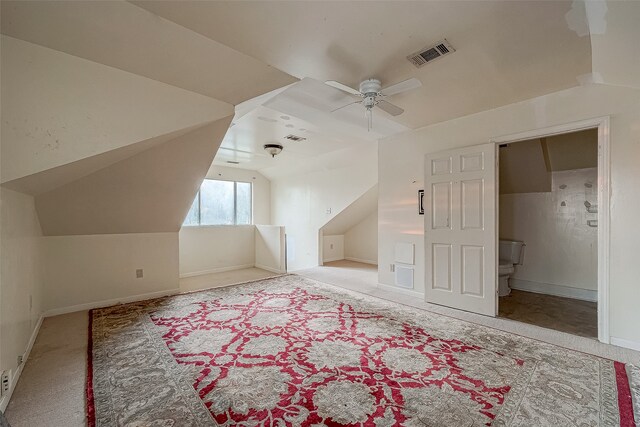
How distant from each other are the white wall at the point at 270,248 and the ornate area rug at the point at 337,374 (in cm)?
258

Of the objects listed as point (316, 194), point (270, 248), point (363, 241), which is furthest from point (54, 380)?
point (363, 241)

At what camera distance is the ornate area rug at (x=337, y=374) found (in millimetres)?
1663

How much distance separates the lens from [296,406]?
1740mm

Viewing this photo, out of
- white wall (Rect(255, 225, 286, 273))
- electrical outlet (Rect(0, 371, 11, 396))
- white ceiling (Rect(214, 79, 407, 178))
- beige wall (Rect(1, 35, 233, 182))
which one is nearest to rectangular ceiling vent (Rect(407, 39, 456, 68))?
white ceiling (Rect(214, 79, 407, 178))

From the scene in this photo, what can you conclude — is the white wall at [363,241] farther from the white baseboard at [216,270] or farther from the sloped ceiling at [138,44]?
the sloped ceiling at [138,44]

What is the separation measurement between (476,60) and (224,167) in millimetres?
5735

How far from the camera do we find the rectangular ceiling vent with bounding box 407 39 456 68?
2.03m

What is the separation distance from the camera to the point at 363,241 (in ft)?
→ 24.1

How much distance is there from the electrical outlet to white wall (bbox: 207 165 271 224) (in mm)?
5243

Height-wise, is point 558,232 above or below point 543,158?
below

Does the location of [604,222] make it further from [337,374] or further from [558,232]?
[337,374]

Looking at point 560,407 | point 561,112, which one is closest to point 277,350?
point 560,407

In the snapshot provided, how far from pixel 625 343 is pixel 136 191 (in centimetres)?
539

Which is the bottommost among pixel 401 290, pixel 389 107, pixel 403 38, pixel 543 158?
pixel 401 290
